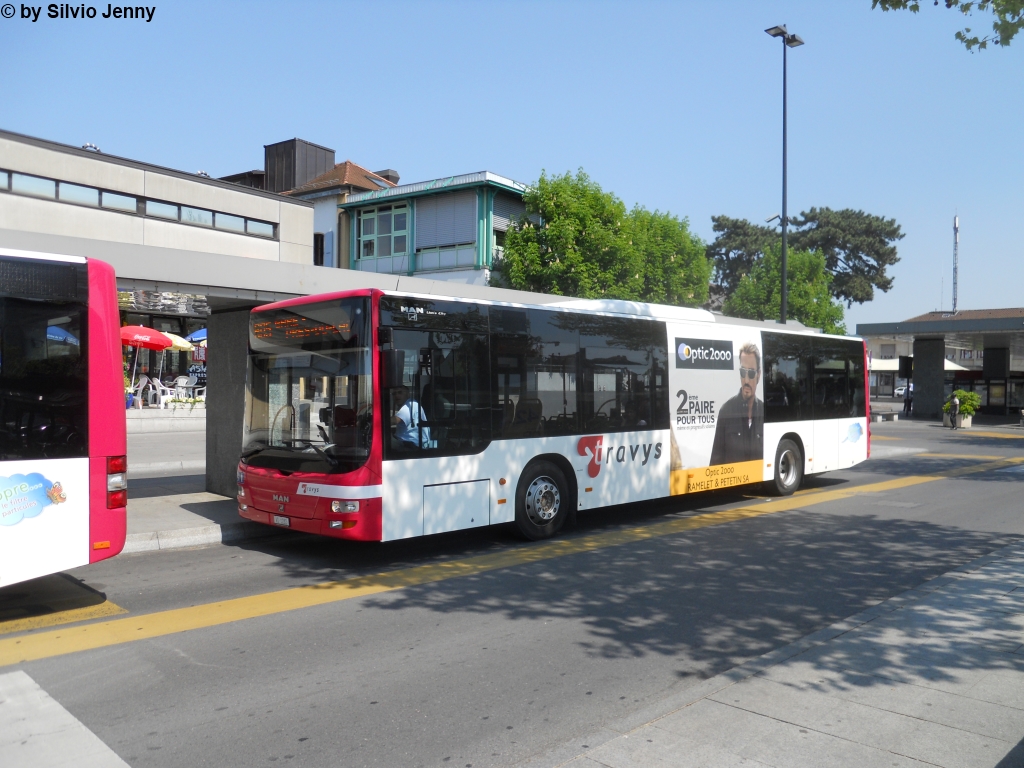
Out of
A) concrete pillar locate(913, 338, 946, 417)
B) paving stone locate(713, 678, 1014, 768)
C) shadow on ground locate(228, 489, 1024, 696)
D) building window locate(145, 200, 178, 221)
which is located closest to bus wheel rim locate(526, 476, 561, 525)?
Answer: shadow on ground locate(228, 489, 1024, 696)

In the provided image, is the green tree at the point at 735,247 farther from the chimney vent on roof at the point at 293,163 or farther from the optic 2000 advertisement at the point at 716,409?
the optic 2000 advertisement at the point at 716,409

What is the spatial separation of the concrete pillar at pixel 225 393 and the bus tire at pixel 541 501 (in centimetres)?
452

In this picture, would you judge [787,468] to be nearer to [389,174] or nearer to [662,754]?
[662,754]

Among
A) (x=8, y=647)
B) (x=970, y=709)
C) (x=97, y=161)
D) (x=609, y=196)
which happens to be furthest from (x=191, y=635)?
(x=609, y=196)

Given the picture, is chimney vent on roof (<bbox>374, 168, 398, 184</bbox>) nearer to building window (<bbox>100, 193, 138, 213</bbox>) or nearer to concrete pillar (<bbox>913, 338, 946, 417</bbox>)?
building window (<bbox>100, 193, 138, 213</bbox>)

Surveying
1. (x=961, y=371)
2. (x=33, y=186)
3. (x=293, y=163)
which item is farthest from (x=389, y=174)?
(x=961, y=371)

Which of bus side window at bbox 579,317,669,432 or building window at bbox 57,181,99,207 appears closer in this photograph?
bus side window at bbox 579,317,669,432

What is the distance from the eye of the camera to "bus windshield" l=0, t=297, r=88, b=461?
6.23 m

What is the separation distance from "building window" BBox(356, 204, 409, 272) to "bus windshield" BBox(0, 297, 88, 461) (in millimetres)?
33307

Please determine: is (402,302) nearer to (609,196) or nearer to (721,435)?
(721,435)

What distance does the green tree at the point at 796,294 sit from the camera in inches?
2168

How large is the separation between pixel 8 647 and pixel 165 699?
184 centimetres

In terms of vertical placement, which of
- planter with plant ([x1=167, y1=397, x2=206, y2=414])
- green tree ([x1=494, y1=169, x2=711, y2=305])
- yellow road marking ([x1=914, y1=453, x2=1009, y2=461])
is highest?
green tree ([x1=494, y1=169, x2=711, y2=305])

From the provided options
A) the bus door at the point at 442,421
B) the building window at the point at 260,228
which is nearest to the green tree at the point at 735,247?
the building window at the point at 260,228
